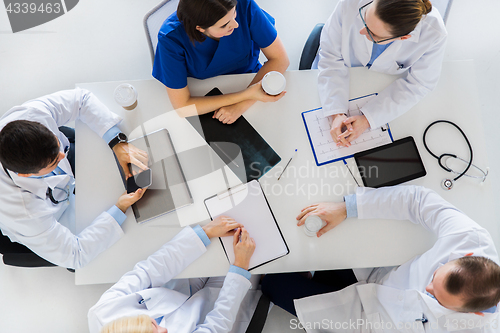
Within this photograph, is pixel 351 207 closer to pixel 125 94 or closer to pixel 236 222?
pixel 236 222

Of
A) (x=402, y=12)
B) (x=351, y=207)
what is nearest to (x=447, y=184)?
(x=351, y=207)

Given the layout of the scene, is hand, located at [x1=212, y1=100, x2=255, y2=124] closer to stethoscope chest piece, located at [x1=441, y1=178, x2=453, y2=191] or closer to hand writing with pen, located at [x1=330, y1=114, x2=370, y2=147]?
hand writing with pen, located at [x1=330, y1=114, x2=370, y2=147]

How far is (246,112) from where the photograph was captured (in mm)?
1261

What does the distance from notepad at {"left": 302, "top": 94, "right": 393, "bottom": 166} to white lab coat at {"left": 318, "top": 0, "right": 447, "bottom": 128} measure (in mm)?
45

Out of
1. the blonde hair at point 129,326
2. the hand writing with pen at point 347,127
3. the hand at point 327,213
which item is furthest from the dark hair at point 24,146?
the hand writing with pen at point 347,127

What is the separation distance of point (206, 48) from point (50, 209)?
85 centimetres

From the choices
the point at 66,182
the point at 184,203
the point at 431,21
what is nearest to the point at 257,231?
the point at 184,203

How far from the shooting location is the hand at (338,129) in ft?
3.91

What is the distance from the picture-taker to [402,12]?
93 cm

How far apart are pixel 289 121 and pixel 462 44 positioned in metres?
1.58

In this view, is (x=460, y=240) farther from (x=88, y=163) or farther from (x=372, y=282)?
(x=88, y=163)

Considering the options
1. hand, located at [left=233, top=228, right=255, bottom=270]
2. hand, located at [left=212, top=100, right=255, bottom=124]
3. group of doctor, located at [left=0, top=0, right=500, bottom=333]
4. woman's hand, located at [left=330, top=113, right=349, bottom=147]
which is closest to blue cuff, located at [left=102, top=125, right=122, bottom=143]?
group of doctor, located at [left=0, top=0, right=500, bottom=333]

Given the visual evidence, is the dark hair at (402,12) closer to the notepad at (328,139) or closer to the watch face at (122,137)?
the notepad at (328,139)

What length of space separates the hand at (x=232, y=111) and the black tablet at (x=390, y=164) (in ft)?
1.61
